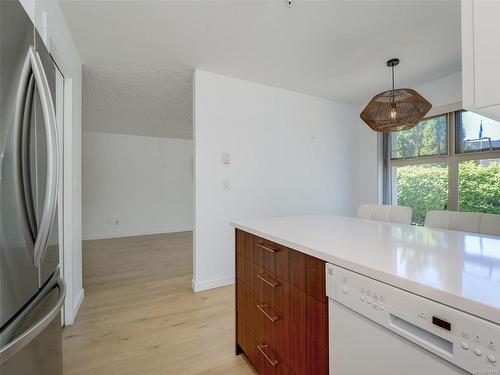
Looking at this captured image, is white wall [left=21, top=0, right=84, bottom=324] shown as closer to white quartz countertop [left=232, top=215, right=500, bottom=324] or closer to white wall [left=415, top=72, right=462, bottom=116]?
white quartz countertop [left=232, top=215, right=500, bottom=324]

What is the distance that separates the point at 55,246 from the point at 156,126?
4103 mm

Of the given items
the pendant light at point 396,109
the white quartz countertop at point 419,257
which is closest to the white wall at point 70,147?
the white quartz countertop at point 419,257

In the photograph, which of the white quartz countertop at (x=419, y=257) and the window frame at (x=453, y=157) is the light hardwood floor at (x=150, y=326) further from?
the window frame at (x=453, y=157)

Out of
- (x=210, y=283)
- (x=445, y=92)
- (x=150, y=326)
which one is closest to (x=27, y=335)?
(x=150, y=326)

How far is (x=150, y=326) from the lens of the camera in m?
1.95

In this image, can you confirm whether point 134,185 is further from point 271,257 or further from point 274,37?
point 271,257

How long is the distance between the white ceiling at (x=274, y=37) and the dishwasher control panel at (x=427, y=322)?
1893 millimetres

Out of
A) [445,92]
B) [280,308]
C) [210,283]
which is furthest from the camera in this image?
[445,92]

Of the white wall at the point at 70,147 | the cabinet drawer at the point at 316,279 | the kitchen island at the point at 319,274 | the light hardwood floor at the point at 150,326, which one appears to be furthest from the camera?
the white wall at the point at 70,147

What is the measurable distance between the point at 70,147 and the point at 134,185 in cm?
363

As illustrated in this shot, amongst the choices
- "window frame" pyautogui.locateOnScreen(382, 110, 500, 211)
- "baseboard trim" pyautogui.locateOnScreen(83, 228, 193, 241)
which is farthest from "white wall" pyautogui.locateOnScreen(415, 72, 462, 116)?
"baseboard trim" pyautogui.locateOnScreen(83, 228, 193, 241)

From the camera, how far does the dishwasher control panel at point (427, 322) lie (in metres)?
0.50

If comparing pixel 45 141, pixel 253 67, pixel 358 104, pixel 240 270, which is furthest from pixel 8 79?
pixel 358 104

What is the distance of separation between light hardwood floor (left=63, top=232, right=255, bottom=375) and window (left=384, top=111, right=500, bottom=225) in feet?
9.41
